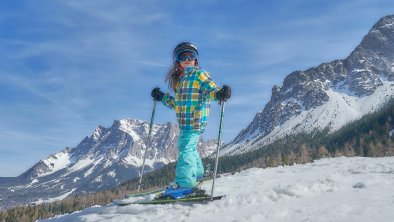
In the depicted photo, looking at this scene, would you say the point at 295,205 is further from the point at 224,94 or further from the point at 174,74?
the point at 174,74

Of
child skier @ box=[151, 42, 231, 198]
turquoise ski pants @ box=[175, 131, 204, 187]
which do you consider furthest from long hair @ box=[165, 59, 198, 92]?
turquoise ski pants @ box=[175, 131, 204, 187]

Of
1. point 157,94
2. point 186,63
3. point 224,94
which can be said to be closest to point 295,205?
point 224,94

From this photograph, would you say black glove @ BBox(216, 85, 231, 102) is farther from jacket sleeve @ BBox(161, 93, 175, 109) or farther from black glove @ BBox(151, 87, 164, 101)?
black glove @ BBox(151, 87, 164, 101)

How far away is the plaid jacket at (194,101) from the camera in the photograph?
1035 cm

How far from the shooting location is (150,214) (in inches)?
329

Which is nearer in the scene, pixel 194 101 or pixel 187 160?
pixel 187 160

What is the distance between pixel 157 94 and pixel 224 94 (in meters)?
2.91

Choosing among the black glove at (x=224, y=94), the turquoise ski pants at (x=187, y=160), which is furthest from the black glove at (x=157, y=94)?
the black glove at (x=224, y=94)

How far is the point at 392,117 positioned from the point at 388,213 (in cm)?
20190

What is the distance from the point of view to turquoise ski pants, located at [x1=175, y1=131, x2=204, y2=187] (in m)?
9.72

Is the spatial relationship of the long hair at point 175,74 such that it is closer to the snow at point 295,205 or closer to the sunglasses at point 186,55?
the sunglasses at point 186,55

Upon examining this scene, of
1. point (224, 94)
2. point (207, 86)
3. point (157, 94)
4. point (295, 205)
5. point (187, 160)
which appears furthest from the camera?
point (157, 94)

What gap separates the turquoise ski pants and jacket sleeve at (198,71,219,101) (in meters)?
0.98

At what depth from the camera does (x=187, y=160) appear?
9828 mm
